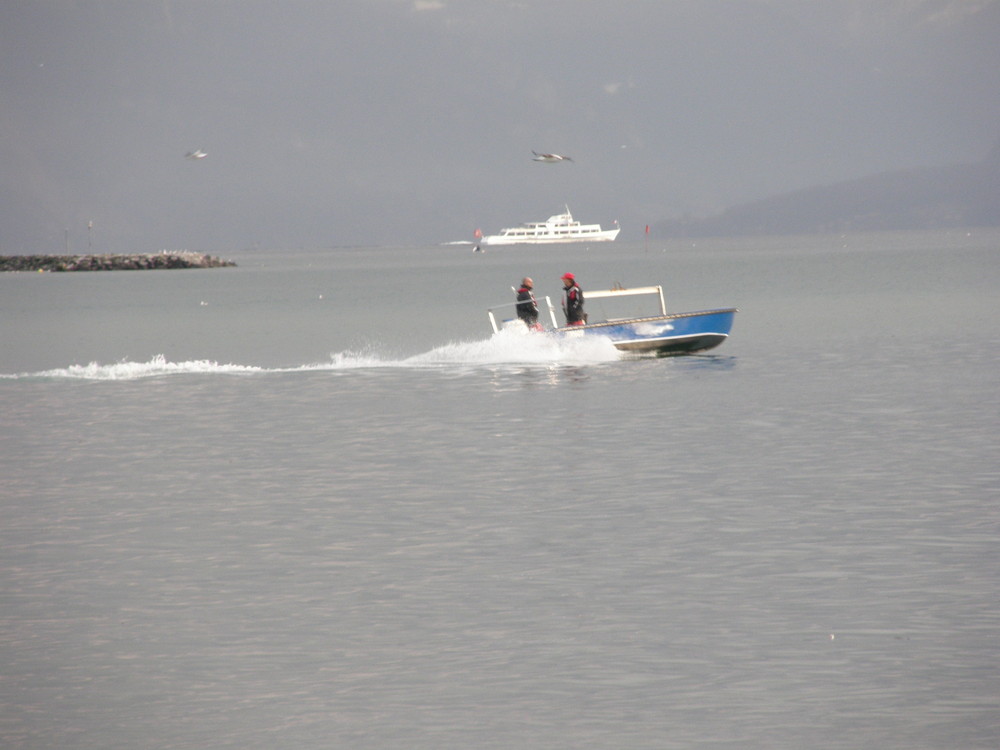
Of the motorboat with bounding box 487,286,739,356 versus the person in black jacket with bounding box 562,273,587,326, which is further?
the motorboat with bounding box 487,286,739,356

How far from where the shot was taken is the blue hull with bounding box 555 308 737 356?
1495 inches

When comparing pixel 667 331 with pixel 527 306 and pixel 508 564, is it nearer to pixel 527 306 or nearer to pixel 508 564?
pixel 527 306

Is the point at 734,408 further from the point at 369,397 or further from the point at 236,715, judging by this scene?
the point at 236,715

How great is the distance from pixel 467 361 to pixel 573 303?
186 inches

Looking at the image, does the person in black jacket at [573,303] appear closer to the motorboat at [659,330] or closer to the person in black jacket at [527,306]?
the motorboat at [659,330]

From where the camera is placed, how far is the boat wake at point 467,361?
38.4 metres

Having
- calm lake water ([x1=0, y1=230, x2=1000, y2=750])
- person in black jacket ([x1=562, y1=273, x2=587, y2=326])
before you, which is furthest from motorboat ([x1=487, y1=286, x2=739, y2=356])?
calm lake water ([x1=0, y1=230, x2=1000, y2=750])

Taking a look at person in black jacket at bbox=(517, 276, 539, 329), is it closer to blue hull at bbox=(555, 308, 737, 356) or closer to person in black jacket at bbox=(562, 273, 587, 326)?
blue hull at bbox=(555, 308, 737, 356)

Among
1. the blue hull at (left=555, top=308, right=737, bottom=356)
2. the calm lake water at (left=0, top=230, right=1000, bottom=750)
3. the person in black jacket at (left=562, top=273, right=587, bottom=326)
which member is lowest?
the calm lake water at (left=0, top=230, right=1000, bottom=750)

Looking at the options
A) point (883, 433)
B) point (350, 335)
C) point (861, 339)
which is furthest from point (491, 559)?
point (350, 335)

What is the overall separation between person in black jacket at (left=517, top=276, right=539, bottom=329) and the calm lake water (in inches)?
118

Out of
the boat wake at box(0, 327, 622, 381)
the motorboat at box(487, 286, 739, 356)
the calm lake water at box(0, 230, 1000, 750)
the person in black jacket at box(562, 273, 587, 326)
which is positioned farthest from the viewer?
the boat wake at box(0, 327, 622, 381)

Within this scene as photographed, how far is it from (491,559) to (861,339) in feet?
121

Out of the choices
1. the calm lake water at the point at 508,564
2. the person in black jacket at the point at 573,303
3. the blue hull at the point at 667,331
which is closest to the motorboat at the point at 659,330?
the blue hull at the point at 667,331
